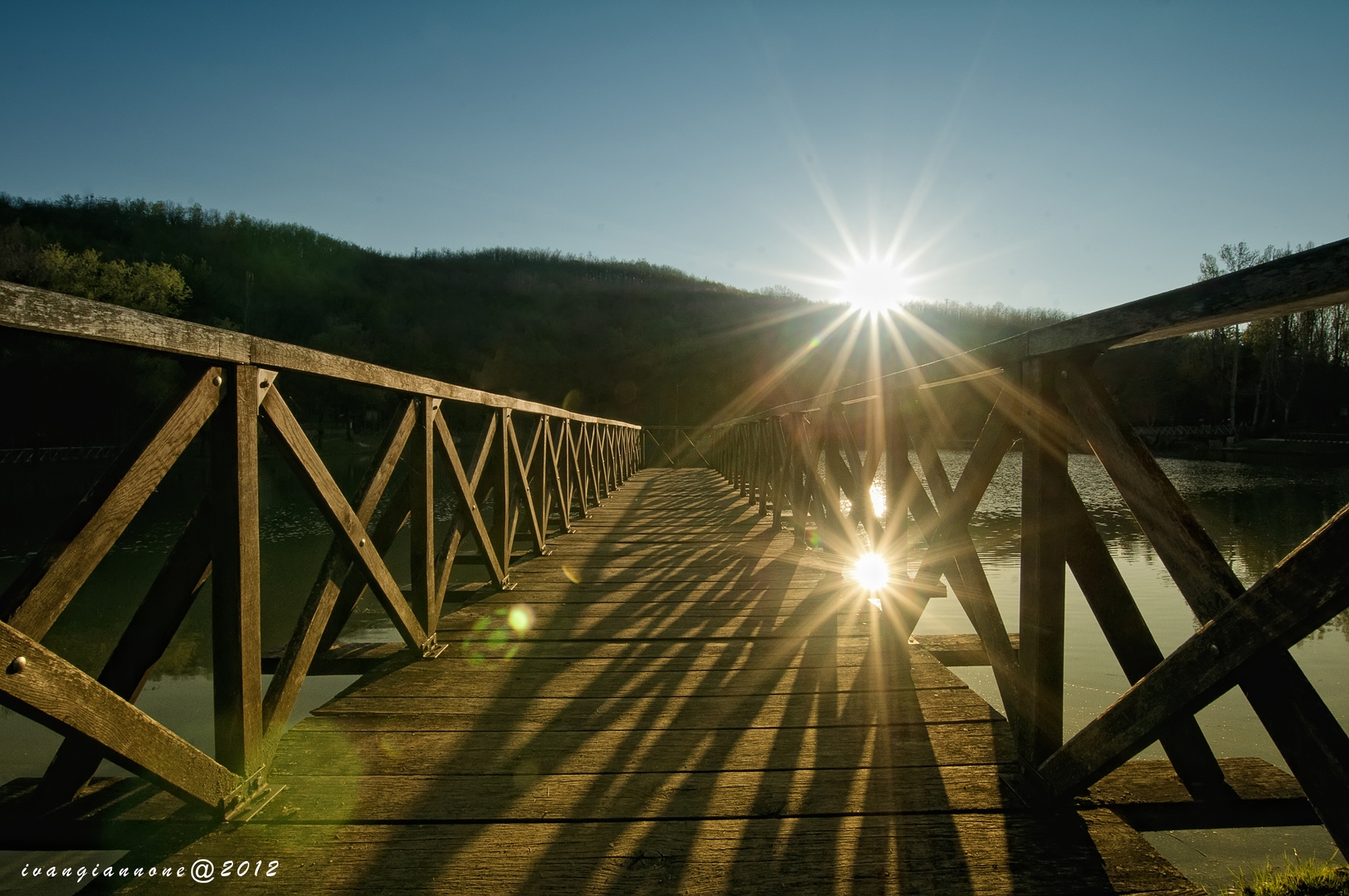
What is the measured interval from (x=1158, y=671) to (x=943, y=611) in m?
8.19

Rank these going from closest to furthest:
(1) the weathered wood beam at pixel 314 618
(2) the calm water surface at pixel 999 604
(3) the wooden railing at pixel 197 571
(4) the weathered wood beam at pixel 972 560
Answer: (3) the wooden railing at pixel 197 571 < (1) the weathered wood beam at pixel 314 618 < (4) the weathered wood beam at pixel 972 560 < (2) the calm water surface at pixel 999 604

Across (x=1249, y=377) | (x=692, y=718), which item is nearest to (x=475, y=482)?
(x=692, y=718)

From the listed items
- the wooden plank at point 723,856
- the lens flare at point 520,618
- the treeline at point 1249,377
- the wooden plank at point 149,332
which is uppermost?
the treeline at point 1249,377

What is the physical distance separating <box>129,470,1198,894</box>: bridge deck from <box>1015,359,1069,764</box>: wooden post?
201mm

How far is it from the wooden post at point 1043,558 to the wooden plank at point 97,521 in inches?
79.7

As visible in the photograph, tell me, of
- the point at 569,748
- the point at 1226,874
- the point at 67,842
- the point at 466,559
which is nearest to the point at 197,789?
the point at 67,842

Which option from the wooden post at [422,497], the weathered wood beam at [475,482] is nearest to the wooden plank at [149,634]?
the wooden post at [422,497]

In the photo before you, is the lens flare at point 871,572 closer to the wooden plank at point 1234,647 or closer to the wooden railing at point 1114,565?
the wooden railing at point 1114,565

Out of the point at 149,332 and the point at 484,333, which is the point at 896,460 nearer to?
the point at 149,332

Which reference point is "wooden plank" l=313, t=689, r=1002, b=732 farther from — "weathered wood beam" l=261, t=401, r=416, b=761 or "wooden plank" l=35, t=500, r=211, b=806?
"wooden plank" l=35, t=500, r=211, b=806

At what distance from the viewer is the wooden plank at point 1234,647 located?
1.01 metres

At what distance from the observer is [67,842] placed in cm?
155

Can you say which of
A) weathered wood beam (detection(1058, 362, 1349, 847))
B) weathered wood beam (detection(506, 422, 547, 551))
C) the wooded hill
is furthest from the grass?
the wooded hill

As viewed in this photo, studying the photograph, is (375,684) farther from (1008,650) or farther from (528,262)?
(528,262)
